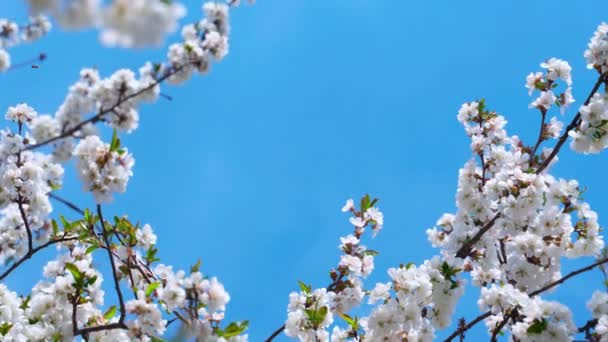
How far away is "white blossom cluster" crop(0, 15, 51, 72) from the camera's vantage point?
4.68 meters

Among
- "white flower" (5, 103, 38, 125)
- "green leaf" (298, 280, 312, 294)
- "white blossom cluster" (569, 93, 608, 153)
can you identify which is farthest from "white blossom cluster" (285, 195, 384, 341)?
"white flower" (5, 103, 38, 125)

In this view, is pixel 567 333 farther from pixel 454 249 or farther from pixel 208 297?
pixel 208 297

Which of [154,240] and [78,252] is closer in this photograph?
[154,240]

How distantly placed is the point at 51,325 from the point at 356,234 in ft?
9.89

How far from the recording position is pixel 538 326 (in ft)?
15.2

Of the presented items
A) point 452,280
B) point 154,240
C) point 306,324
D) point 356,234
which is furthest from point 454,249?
point 154,240

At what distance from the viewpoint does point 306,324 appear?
567 centimetres

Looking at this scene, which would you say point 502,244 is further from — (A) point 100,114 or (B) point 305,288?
(A) point 100,114

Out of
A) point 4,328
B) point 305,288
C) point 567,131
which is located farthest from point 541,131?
point 4,328

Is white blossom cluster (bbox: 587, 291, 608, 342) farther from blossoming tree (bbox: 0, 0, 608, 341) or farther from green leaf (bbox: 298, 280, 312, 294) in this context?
green leaf (bbox: 298, 280, 312, 294)

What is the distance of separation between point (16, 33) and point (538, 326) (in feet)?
14.7

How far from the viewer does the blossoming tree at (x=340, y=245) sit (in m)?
4.38

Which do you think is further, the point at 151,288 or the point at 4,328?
the point at 4,328

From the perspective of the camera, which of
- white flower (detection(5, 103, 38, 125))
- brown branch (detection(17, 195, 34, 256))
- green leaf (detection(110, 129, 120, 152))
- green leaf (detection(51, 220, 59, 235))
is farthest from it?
green leaf (detection(51, 220, 59, 235))
